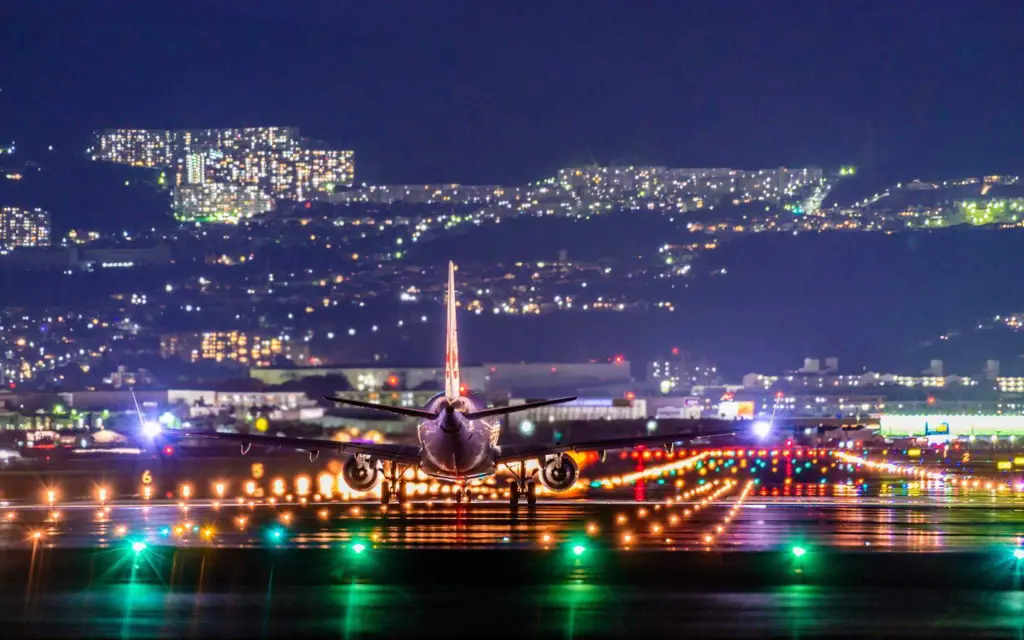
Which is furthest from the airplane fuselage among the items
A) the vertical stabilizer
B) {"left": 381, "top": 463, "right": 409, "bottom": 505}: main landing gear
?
{"left": 381, "top": 463, "right": 409, "bottom": 505}: main landing gear

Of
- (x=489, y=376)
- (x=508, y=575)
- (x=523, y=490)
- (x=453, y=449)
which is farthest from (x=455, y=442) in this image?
(x=489, y=376)

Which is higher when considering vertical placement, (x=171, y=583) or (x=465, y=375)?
(x=465, y=375)

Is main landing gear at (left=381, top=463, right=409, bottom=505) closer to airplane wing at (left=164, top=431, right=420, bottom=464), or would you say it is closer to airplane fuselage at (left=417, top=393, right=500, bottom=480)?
airplane wing at (left=164, top=431, right=420, bottom=464)

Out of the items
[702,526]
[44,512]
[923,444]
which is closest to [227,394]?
[923,444]

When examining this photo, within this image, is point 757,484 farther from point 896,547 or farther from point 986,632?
point 986,632

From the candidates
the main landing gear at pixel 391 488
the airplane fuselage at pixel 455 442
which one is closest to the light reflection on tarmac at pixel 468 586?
the airplane fuselage at pixel 455 442

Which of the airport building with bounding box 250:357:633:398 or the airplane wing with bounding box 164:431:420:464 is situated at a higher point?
the airport building with bounding box 250:357:633:398

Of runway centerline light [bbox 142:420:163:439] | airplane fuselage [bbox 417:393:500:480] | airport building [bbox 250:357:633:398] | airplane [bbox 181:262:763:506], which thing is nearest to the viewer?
airplane fuselage [bbox 417:393:500:480]

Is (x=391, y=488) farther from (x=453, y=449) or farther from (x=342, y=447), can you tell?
(x=453, y=449)
